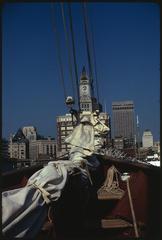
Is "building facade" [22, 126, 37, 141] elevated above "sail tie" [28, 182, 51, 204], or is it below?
above

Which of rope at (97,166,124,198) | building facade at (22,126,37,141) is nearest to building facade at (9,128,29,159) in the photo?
building facade at (22,126,37,141)

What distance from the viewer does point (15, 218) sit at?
7.30ft

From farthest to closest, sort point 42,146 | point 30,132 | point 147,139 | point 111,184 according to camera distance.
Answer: point 30,132
point 42,146
point 147,139
point 111,184

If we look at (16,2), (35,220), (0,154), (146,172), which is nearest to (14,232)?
(35,220)

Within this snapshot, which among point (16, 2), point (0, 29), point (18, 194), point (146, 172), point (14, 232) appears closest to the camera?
point (0, 29)

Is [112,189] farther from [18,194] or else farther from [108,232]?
[18,194]

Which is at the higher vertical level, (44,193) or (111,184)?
(44,193)

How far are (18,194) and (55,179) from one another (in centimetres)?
61

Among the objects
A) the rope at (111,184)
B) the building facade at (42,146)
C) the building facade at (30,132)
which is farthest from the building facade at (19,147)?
the rope at (111,184)

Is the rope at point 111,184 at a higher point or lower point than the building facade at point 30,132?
lower

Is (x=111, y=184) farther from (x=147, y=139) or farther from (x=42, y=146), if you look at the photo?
(x=42, y=146)

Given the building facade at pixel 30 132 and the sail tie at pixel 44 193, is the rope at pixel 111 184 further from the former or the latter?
the building facade at pixel 30 132

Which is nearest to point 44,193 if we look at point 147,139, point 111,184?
point 111,184

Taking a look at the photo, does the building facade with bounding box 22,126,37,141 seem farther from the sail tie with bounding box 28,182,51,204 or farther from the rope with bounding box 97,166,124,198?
the sail tie with bounding box 28,182,51,204
